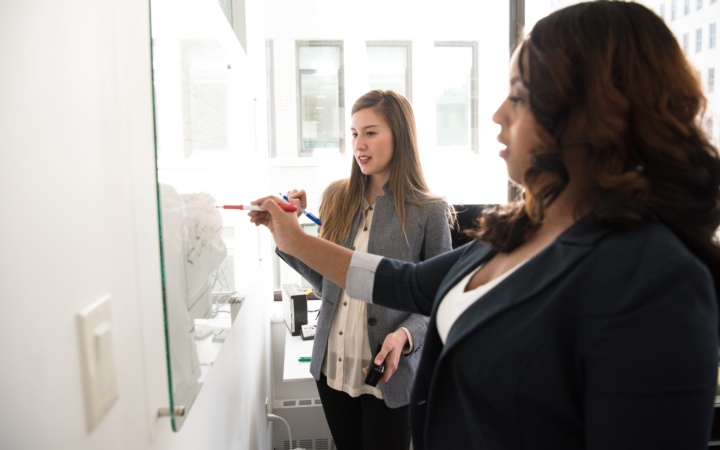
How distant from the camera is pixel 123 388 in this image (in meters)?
0.61

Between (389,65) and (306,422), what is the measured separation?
6.55 ft

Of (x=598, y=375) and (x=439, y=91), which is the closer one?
(x=598, y=375)

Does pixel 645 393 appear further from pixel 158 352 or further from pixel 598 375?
pixel 158 352

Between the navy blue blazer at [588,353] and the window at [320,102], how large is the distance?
7.31 ft

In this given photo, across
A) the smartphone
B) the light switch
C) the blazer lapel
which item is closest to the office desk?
the smartphone

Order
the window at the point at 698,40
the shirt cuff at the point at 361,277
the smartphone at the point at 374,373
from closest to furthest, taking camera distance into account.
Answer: the shirt cuff at the point at 361,277
the smartphone at the point at 374,373
the window at the point at 698,40

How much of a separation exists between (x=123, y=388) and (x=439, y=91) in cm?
271

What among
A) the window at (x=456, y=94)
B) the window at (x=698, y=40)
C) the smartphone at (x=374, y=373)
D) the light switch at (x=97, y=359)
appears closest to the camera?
the light switch at (x=97, y=359)

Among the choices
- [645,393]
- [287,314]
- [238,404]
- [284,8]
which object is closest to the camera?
[645,393]

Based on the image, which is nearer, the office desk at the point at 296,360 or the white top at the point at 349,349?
the white top at the point at 349,349

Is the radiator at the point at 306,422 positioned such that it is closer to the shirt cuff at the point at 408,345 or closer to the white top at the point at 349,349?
the white top at the point at 349,349

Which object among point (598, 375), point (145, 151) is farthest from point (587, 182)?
point (145, 151)

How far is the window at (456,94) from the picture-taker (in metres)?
2.98

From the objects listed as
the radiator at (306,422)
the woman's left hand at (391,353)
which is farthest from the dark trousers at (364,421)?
the radiator at (306,422)
